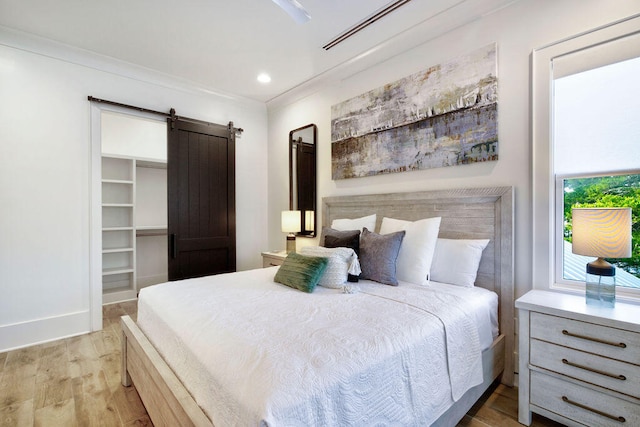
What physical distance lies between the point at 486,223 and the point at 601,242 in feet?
2.35

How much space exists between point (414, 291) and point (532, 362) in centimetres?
73

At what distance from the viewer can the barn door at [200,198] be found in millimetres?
3535

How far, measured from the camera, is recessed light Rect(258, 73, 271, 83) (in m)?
3.43

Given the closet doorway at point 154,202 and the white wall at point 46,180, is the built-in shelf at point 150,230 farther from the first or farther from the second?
the white wall at point 46,180

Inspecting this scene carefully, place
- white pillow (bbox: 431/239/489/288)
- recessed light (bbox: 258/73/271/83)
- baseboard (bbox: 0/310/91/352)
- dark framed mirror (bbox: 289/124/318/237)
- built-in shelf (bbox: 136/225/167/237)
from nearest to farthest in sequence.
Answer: white pillow (bbox: 431/239/489/288) → baseboard (bbox: 0/310/91/352) → recessed light (bbox: 258/73/271/83) → dark framed mirror (bbox: 289/124/318/237) → built-in shelf (bbox: 136/225/167/237)

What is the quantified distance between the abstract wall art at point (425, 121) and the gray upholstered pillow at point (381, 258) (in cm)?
81

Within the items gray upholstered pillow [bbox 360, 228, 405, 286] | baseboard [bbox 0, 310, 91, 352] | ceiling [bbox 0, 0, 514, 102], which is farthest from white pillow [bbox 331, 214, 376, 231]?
baseboard [bbox 0, 310, 91, 352]

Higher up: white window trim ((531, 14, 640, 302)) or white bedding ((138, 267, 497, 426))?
white window trim ((531, 14, 640, 302))

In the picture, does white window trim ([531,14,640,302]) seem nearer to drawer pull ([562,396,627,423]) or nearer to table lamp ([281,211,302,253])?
drawer pull ([562,396,627,423])

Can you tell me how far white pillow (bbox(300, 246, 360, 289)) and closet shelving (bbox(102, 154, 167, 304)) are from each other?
333 centimetres

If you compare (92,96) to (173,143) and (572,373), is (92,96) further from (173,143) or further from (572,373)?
(572,373)

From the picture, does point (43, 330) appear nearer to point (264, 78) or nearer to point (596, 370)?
point (264, 78)

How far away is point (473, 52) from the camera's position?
90.2 inches

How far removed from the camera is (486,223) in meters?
2.20
